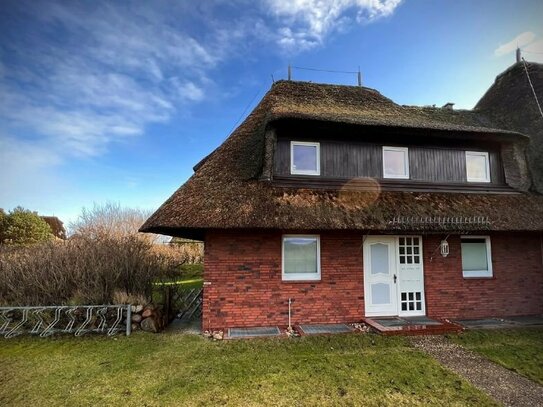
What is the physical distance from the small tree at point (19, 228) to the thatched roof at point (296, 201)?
23.1 m

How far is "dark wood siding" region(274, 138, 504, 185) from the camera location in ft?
31.6

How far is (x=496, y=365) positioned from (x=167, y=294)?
27.9ft

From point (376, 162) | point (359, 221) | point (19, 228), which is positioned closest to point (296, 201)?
point (359, 221)

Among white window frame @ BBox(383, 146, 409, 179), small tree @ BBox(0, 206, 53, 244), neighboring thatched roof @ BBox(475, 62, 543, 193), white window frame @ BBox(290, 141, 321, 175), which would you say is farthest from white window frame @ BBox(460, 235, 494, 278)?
small tree @ BBox(0, 206, 53, 244)

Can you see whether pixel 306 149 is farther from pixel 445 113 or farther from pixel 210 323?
pixel 445 113

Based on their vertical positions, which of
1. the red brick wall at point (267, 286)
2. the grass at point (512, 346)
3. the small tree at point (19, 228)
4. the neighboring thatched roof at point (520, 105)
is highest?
the neighboring thatched roof at point (520, 105)

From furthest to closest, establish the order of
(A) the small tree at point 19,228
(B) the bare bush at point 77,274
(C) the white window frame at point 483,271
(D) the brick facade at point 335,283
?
(A) the small tree at point 19,228, (C) the white window frame at point 483,271, (B) the bare bush at point 77,274, (D) the brick facade at point 335,283

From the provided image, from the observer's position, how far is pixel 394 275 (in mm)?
9469

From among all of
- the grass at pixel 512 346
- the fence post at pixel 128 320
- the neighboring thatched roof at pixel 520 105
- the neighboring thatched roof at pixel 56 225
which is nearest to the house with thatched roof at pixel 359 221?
the neighboring thatched roof at pixel 520 105

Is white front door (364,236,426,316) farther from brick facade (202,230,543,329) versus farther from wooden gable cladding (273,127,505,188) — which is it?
wooden gable cladding (273,127,505,188)

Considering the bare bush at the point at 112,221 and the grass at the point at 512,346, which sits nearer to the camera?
the grass at the point at 512,346

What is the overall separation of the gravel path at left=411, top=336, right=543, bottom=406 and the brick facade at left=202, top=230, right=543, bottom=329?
2.26 metres

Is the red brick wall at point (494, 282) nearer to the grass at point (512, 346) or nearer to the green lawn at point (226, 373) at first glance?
the grass at point (512, 346)

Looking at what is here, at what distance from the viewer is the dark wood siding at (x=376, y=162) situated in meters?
9.63
